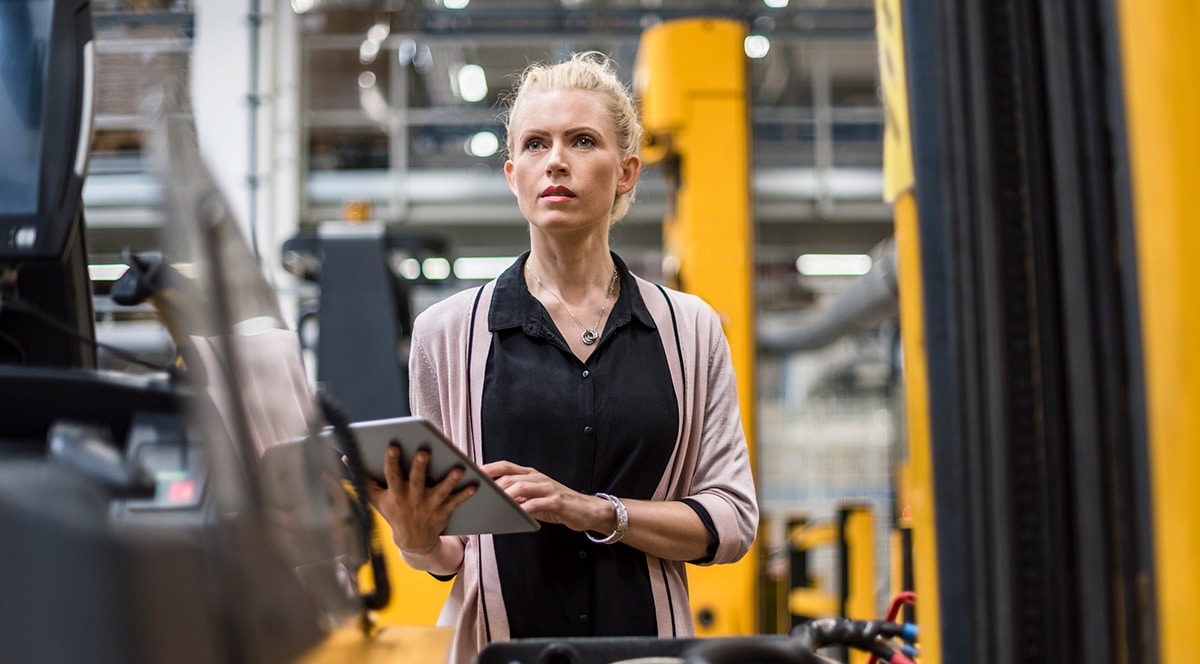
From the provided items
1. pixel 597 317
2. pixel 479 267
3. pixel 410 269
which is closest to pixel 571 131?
pixel 597 317

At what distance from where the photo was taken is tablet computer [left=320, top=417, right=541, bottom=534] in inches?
46.8

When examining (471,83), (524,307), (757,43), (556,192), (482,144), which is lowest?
(524,307)

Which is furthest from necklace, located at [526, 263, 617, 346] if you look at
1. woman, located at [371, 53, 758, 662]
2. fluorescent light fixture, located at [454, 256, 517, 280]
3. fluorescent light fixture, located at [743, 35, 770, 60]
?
fluorescent light fixture, located at [454, 256, 517, 280]

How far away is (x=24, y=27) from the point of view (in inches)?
54.7

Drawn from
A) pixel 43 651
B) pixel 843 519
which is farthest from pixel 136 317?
pixel 843 519

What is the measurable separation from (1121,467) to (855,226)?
943cm

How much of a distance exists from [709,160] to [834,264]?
280 inches

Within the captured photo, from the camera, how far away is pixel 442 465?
1280 millimetres

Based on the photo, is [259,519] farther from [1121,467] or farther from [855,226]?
[855,226]

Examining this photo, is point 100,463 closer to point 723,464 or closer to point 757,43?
point 723,464

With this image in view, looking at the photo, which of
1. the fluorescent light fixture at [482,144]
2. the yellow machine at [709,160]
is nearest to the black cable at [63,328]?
the yellow machine at [709,160]

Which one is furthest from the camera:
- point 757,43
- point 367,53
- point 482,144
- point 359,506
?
point 482,144

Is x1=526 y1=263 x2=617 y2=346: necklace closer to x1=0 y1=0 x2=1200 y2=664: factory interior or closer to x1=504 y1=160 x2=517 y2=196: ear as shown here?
x1=504 y1=160 x2=517 y2=196: ear

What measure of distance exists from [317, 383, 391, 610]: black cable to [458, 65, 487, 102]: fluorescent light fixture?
9.35 meters
